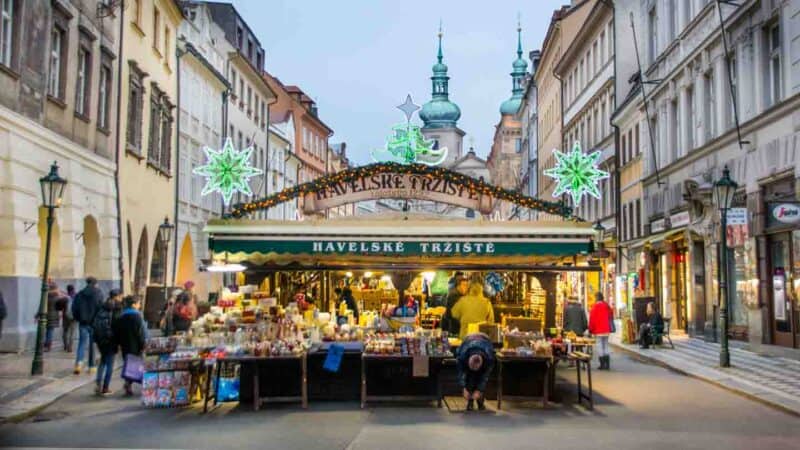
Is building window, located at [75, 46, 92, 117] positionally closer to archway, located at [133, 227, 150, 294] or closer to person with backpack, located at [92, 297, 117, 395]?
archway, located at [133, 227, 150, 294]

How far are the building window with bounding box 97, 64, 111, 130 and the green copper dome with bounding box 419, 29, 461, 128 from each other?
11071cm

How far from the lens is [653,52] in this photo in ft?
114

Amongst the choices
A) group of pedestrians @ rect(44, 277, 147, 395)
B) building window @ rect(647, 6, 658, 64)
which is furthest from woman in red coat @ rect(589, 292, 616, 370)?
building window @ rect(647, 6, 658, 64)

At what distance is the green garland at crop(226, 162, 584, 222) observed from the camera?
49.2ft

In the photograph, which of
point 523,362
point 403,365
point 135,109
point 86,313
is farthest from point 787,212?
point 135,109

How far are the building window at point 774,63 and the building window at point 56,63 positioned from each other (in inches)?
663

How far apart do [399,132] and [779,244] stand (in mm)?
10390

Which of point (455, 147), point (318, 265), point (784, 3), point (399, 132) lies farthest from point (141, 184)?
point (455, 147)

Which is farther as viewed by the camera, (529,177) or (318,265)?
(529,177)

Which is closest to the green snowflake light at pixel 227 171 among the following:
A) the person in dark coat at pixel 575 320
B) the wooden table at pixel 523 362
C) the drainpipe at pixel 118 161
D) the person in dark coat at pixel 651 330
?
the wooden table at pixel 523 362

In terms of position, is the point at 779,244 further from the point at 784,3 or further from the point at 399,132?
the point at 399,132

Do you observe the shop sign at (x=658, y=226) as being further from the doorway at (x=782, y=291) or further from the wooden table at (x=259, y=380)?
the wooden table at (x=259, y=380)

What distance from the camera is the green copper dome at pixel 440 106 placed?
136250 mm

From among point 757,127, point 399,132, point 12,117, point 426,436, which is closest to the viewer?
point 426,436
